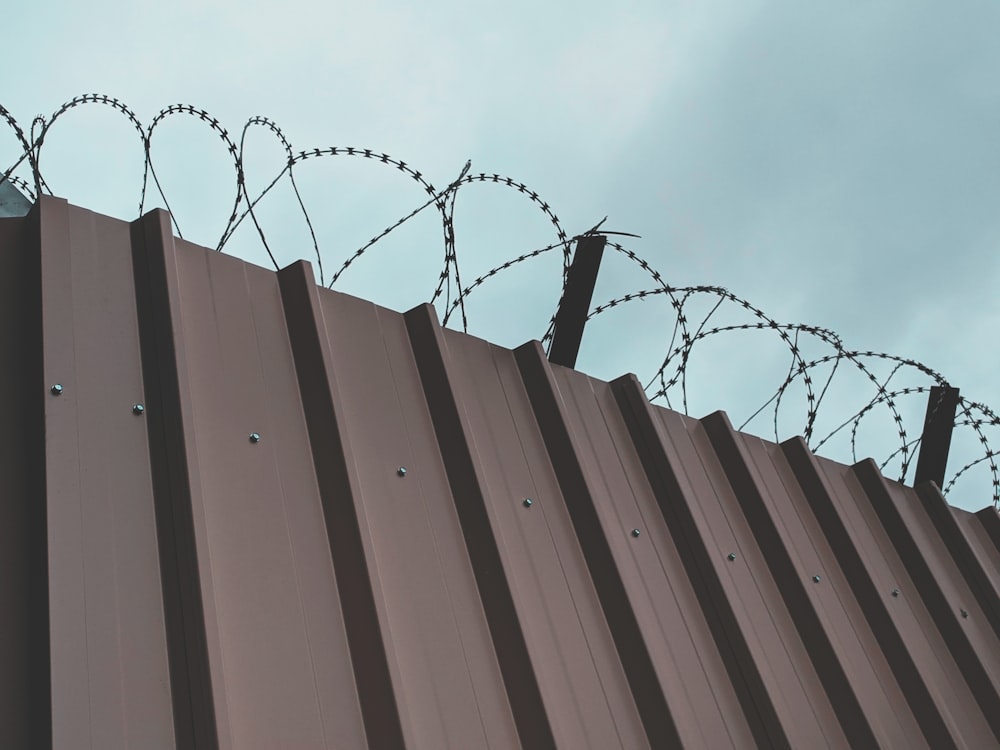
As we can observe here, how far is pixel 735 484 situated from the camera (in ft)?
17.4

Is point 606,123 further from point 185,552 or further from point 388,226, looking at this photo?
point 185,552

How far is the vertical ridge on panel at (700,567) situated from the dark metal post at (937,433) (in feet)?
10.8

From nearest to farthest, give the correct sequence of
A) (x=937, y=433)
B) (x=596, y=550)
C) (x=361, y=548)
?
(x=361, y=548) → (x=596, y=550) → (x=937, y=433)

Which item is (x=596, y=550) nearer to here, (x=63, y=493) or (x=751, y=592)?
(x=751, y=592)

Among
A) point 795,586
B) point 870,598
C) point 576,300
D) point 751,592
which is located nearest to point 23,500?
point 576,300

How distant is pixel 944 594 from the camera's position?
5.91 metres

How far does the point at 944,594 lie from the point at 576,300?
2.93 metres

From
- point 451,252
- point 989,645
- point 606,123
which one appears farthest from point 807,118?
point 451,252

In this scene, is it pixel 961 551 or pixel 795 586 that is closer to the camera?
pixel 795 586

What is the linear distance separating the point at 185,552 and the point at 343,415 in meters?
0.90

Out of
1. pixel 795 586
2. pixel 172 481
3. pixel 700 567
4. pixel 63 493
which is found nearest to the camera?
pixel 63 493

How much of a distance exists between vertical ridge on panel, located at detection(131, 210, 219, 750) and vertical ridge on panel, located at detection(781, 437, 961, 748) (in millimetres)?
3841

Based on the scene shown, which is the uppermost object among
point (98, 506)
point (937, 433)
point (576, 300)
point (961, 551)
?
point (576, 300)

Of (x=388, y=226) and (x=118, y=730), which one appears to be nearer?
(x=118, y=730)
